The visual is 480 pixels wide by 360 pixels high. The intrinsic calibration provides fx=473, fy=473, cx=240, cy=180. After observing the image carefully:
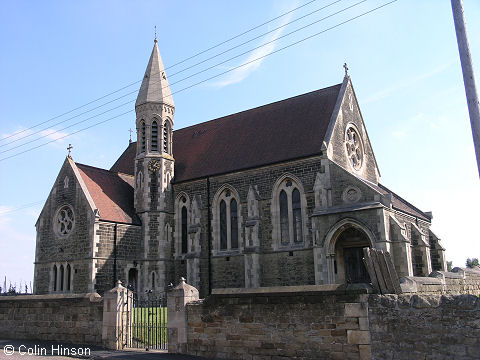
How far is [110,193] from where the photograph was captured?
2723 cm

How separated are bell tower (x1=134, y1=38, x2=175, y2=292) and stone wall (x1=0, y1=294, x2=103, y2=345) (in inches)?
327

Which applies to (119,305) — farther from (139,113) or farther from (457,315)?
(139,113)

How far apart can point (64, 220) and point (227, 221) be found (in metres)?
9.15

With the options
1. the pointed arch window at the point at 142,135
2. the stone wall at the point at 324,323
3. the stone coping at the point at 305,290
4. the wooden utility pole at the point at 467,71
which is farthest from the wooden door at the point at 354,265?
the pointed arch window at the point at 142,135

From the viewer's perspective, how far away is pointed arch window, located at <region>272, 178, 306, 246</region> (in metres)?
22.3

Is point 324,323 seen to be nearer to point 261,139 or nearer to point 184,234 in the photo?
point 261,139

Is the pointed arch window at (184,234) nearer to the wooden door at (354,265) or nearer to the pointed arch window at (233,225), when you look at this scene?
the pointed arch window at (233,225)

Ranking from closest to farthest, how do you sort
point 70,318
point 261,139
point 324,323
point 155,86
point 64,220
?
point 324,323 < point 70,318 < point 261,139 < point 64,220 < point 155,86

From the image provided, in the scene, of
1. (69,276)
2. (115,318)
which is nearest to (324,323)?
(115,318)

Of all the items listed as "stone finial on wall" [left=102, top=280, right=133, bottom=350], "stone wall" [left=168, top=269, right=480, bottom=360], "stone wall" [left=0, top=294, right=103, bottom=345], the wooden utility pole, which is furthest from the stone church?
the wooden utility pole

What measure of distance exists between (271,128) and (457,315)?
18.8 meters

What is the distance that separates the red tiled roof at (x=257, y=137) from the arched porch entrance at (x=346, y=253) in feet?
13.1

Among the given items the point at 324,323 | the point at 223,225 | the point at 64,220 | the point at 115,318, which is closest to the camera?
the point at 324,323

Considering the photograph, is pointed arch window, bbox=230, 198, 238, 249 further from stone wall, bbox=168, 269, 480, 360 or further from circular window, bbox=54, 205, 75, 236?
stone wall, bbox=168, 269, 480, 360
